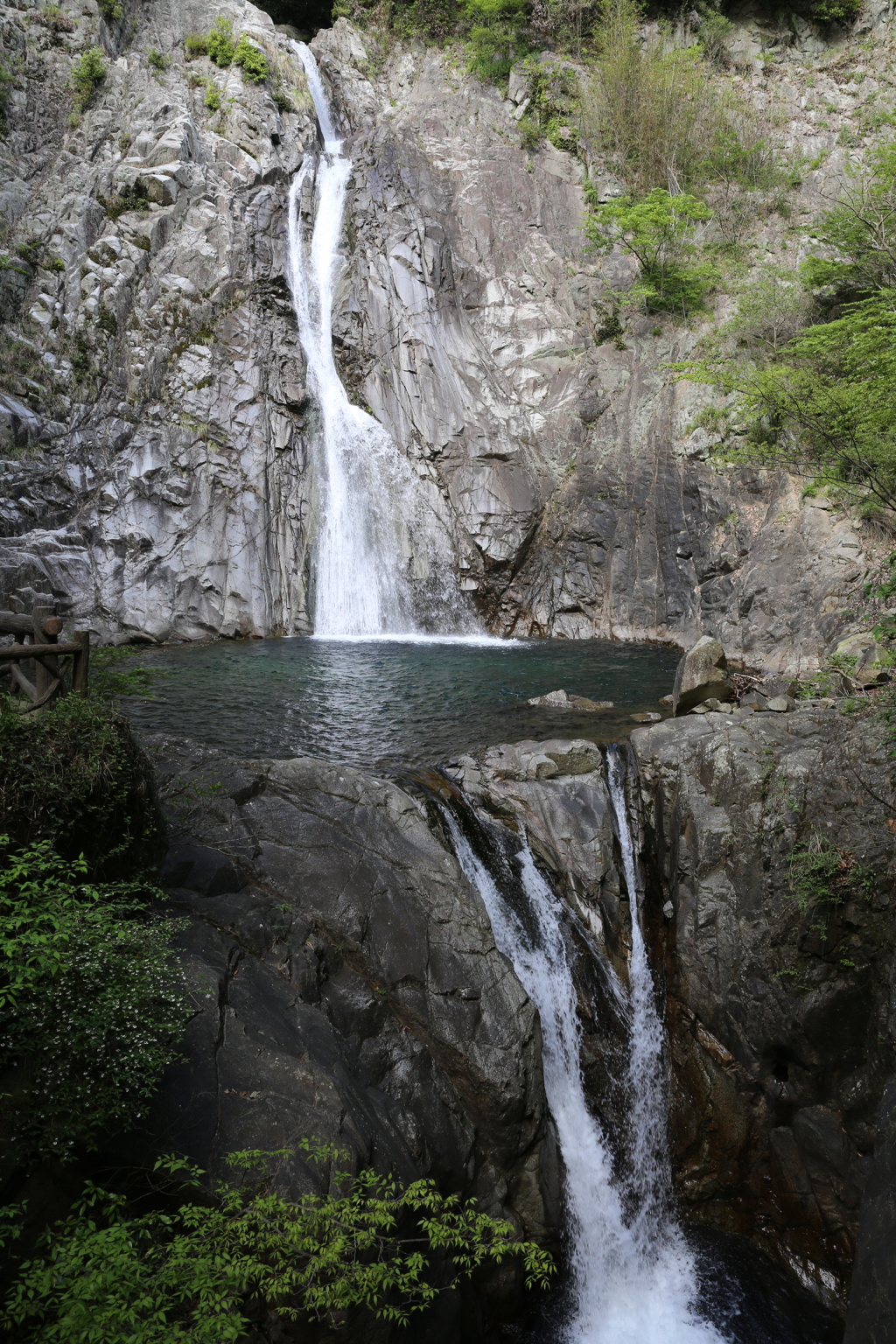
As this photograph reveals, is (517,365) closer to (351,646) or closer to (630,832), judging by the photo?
(351,646)

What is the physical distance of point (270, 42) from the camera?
28.5 meters

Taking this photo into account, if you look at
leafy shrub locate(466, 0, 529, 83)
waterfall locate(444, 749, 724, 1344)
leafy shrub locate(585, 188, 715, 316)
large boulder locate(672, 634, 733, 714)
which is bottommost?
waterfall locate(444, 749, 724, 1344)

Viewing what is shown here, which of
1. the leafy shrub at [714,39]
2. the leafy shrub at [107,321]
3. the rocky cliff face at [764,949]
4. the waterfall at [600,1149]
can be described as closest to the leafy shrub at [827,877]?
the rocky cliff face at [764,949]

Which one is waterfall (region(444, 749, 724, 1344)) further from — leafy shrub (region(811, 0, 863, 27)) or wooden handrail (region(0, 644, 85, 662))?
leafy shrub (region(811, 0, 863, 27))

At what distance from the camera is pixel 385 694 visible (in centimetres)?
1376

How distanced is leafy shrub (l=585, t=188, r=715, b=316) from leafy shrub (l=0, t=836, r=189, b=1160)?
2610 centimetres

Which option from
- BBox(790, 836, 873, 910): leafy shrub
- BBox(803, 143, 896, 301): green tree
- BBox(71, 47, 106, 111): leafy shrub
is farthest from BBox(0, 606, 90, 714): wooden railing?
BBox(71, 47, 106, 111): leafy shrub

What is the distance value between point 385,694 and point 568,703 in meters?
3.66

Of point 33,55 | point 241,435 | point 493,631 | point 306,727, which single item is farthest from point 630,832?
point 33,55

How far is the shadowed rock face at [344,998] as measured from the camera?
4961mm

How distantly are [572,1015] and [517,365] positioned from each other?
75.1ft

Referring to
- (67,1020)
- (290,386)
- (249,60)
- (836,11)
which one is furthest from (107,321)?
(836,11)

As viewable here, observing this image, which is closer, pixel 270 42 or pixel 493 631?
pixel 493 631

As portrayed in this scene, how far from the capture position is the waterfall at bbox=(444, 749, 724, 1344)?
19.9ft
